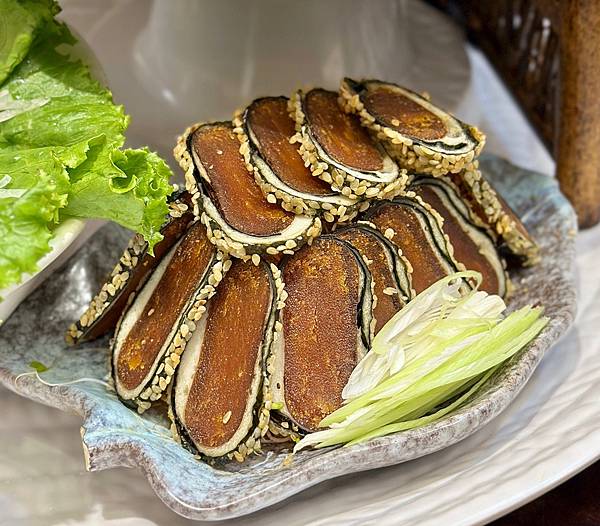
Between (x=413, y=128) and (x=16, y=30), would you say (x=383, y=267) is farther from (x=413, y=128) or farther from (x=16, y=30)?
(x=16, y=30)

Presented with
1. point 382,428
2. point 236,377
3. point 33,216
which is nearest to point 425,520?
point 382,428

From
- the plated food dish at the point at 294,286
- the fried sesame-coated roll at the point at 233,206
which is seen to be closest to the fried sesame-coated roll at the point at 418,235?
the plated food dish at the point at 294,286

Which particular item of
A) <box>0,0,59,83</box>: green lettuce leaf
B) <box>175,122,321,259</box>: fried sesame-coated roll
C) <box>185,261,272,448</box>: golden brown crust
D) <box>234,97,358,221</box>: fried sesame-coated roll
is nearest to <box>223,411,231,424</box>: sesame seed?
<box>185,261,272,448</box>: golden brown crust

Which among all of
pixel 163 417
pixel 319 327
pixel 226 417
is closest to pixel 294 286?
pixel 319 327

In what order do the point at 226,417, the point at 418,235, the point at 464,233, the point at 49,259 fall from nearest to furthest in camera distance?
1. the point at 49,259
2. the point at 226,417
3. the point at 418,235
4. the point at 464,233

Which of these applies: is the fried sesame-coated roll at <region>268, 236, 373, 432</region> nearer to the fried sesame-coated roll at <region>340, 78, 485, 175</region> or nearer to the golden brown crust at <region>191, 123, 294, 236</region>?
the golden brown crust at <region>191, 123, 294, 236</region>

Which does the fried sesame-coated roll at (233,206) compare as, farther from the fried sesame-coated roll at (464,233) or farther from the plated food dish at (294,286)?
the fried sesame-coated roll at (464,233)
